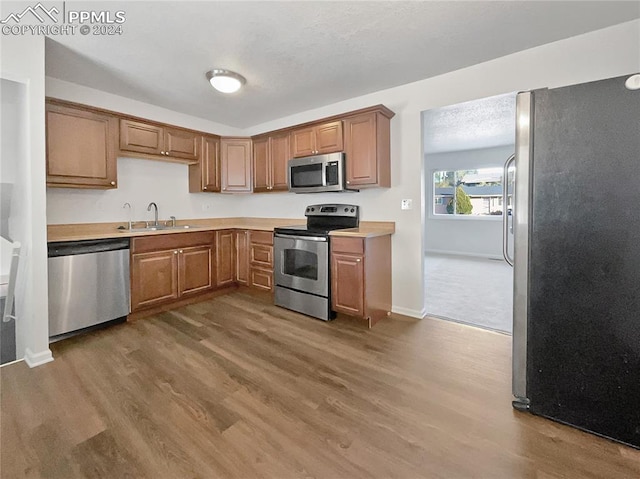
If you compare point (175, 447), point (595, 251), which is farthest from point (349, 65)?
point (175, 447)

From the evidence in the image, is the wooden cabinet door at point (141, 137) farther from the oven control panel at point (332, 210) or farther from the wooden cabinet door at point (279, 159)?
the oven control panel at point (332, 210)

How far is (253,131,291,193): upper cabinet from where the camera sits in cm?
388

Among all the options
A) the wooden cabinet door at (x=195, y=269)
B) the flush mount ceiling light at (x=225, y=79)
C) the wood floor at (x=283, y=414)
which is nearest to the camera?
the wood floor at (x=283, y=414)

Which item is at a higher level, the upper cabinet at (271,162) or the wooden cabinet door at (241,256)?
the upper cabinet at (271,162)

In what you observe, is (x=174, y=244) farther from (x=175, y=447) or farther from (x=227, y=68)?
(x=175, y=447)

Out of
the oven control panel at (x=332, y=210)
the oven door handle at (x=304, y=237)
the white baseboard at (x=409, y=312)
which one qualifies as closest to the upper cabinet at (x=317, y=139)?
the oven control panel at (x=332, y=210)

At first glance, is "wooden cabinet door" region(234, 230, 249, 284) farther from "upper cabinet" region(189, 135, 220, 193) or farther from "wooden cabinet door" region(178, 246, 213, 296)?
"upper cabinet" region(189, 135, 220, 193)

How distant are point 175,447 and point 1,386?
1.44 m

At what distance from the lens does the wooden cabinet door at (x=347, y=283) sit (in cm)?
288

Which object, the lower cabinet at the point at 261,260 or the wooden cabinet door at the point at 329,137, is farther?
the lower cabinet at the point at 261,260

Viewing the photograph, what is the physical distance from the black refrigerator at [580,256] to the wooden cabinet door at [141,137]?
3.60m

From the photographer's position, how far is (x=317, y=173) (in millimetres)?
3439

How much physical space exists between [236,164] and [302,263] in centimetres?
196

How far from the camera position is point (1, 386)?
1.91 metres
